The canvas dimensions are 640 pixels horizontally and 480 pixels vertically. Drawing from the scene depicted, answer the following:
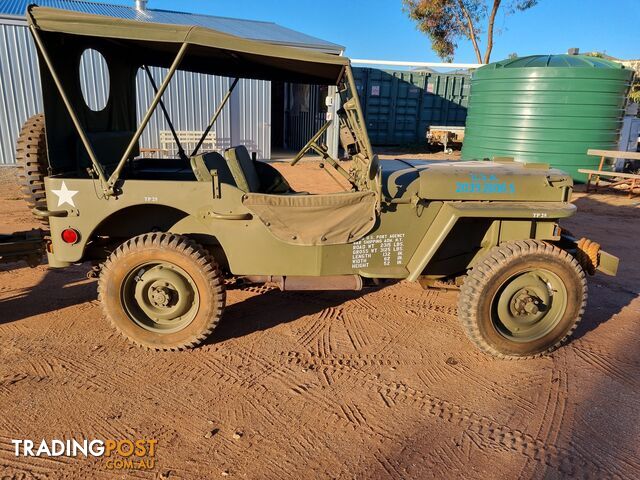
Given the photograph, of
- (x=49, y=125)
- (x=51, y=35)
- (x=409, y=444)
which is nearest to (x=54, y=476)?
(x=409, y=444)

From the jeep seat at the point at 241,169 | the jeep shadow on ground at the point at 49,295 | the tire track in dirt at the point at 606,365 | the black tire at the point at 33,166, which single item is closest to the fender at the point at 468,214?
the tire track in dirt at the point at 606,365

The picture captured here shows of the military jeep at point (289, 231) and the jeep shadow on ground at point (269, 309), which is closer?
the military jeep at point (289, 231)

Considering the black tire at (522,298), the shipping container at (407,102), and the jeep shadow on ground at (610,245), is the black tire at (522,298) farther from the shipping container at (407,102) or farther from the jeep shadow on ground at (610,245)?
the shipping container at (407,102)

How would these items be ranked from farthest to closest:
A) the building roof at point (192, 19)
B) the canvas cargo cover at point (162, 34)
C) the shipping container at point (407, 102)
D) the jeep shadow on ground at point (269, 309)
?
the shipping container at point (407, 102) < the building roof at point (192, 19) < the jeep shadow on ground at point (269, 309) < the canvas cargo cover at point (162, 34)

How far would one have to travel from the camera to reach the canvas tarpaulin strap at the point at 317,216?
349 cm

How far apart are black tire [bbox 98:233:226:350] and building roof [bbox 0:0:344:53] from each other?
10.6 meters

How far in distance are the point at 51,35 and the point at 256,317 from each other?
9.11 ft

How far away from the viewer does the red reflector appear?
346 centimetres

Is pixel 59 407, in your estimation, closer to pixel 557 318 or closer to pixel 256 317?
pixel 256 317

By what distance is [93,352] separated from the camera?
364 cm

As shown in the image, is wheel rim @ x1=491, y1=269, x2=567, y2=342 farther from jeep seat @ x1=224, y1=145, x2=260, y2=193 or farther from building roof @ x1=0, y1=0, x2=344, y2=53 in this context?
building roof @ x1=0, y1=0, x2=344, y2=53

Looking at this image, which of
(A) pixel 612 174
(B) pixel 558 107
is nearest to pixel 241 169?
(A) pixel 612 174

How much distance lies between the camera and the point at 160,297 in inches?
140

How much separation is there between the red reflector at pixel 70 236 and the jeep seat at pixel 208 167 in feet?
3.21
